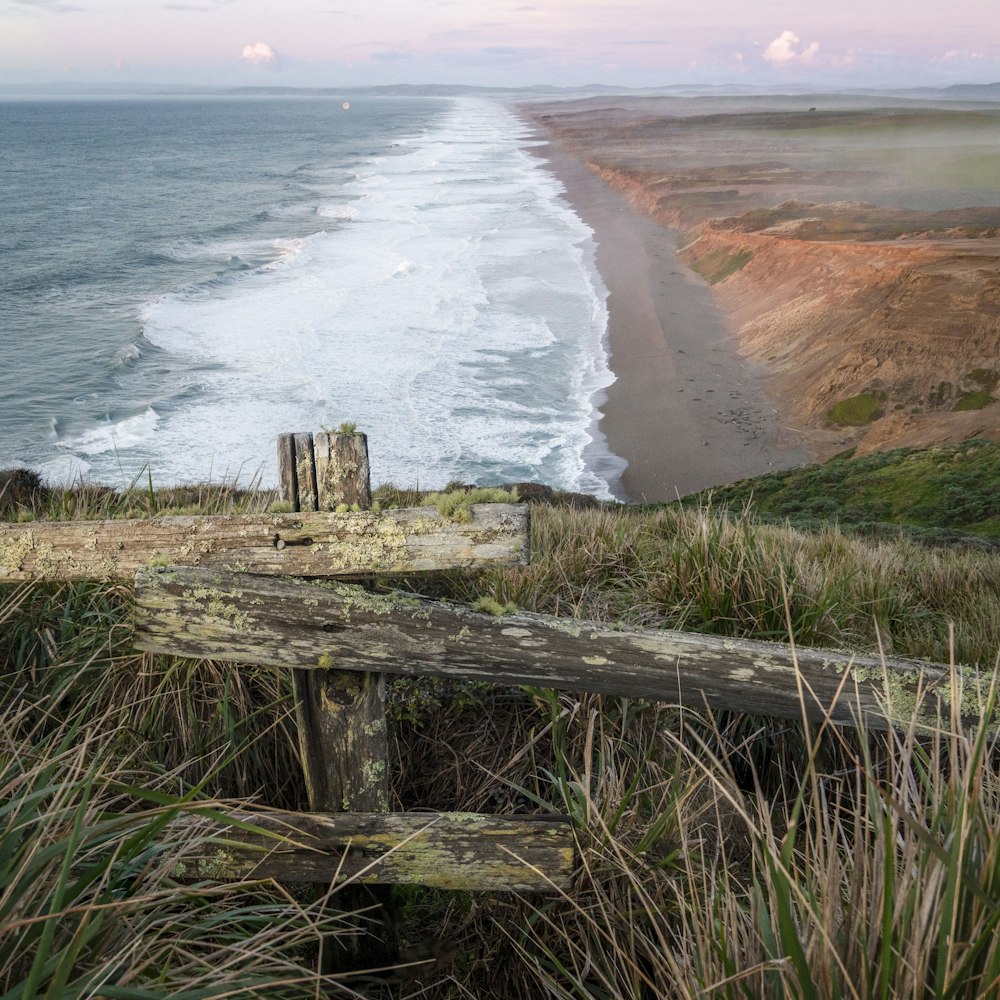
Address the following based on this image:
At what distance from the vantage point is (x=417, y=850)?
9.20 ft

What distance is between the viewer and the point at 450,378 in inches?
979

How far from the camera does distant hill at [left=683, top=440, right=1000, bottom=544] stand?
13070 mm

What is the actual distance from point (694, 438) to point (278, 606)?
71.3 feet

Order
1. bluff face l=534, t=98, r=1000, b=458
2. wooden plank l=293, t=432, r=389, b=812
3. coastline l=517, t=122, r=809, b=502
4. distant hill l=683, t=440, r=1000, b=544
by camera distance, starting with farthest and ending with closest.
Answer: bluff face l=534, t=98, r=1000, b=458, coastline l=517, t=122, r=809, b=502, distant hill l=683, t=440, r=1000, b=544, wooden plank l=293, t=432, r=389, b=812

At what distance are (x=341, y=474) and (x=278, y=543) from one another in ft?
0.92

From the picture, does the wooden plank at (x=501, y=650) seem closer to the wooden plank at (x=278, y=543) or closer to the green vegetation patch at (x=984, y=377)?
the wooden plank at (x=278, y=543)

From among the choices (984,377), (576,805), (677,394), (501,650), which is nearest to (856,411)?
(984,377)

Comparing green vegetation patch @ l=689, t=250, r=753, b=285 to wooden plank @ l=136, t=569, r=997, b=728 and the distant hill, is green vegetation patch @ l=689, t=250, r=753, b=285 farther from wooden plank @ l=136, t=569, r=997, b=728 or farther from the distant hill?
wooden plank @ l=136, t=569, r=997, b=728

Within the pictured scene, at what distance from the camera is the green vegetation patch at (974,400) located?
69.0 feet

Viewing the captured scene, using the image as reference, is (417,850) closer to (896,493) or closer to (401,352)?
(896,493)

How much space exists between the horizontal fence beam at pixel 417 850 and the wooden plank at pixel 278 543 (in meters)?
0.79

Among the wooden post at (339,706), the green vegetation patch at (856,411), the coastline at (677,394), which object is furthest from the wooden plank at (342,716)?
the green vegetation patch at (856,411)

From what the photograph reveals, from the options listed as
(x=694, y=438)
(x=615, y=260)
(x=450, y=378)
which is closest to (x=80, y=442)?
(x=450, y=378)

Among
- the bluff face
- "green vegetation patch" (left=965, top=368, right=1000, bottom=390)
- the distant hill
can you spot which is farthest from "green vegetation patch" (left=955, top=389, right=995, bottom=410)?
the distant hill
